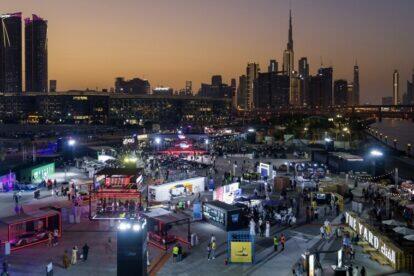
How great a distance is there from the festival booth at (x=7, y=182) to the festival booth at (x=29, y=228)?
38.6 ft

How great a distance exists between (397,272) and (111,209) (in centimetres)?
1355

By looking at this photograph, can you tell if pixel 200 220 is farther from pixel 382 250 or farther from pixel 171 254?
pixel 382 250

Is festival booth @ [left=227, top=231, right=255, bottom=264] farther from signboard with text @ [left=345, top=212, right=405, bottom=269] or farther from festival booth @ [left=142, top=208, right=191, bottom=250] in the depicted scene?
signboard with text @ [left=345, top=212, right=405, bottom=269]

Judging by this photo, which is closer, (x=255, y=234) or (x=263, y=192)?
(x=255, y=234)

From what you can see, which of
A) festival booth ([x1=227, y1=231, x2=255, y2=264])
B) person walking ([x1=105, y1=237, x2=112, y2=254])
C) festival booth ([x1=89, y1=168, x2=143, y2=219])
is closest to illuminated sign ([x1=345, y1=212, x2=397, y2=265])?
festival booth ([x1=227, y1=231, x2=255, y2=264])

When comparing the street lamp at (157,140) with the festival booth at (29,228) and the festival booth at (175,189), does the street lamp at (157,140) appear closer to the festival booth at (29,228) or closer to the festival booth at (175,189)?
the festival booth at (175,189)

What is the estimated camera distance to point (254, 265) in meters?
15.9

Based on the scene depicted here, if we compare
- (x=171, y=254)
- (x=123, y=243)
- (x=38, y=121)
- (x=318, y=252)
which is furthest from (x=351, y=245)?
(x=38, y=121)

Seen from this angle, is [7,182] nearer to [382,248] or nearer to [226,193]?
[226,193]

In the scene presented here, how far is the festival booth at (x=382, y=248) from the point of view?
15094 millimetres

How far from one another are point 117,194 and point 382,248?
491 inches

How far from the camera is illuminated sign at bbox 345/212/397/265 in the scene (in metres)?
15.5

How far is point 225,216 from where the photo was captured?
2020 centimetres

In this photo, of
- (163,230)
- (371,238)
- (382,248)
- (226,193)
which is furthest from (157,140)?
(382,248)
